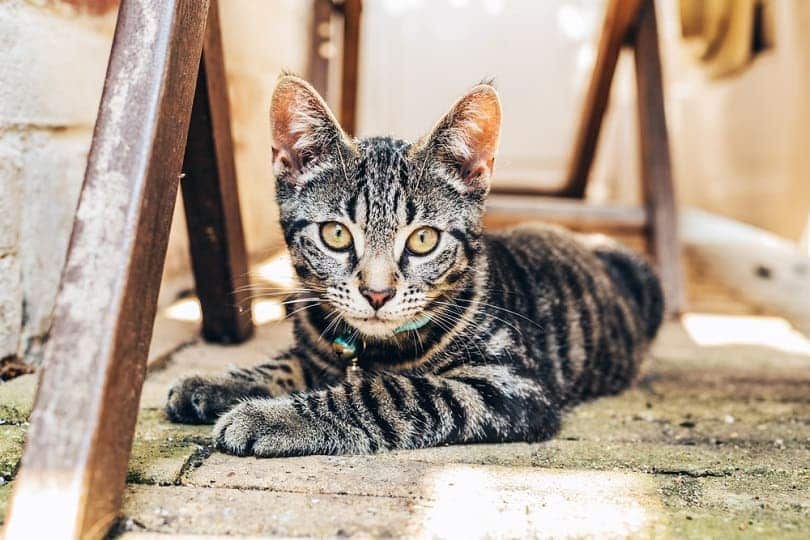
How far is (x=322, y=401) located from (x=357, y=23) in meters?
2.63

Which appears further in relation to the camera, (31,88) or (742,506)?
(31,88)

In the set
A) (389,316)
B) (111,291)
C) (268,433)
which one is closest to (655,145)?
(389,316)

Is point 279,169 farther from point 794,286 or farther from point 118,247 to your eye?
point 794,286

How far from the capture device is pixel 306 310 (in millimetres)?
2236

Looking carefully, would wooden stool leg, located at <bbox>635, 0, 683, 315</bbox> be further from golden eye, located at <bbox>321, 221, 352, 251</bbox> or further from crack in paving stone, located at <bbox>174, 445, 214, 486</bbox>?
crack in paving stone, located at <bbox>174, 445, 214, 486</bbox>

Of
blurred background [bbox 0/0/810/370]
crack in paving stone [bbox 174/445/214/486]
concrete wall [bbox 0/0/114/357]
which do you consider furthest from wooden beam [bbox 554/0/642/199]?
crack in paving stone [bbox 174/445/214/486]

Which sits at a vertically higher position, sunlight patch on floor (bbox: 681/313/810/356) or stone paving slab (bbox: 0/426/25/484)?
stone paving slab (bbox: 0/426/25/484)

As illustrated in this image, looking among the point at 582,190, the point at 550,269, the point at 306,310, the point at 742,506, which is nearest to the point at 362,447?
the point at 306,310

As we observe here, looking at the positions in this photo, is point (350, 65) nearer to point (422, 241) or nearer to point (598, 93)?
point (598, 93)

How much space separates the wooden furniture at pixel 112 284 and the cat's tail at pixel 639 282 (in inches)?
77.5

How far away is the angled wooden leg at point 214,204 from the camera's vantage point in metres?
2.39

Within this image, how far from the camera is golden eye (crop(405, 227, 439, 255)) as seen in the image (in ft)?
6.48

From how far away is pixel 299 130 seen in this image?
2.05m

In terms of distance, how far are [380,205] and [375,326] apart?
0.31m
